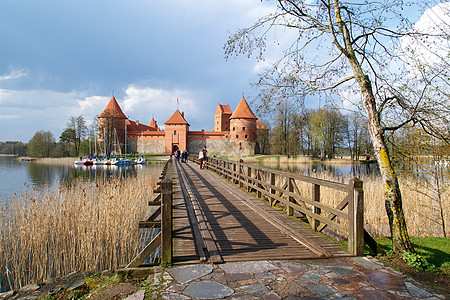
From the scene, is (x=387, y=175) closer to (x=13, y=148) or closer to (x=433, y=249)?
(x=433, y=249)

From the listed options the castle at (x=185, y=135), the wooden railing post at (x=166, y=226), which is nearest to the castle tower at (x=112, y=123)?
the castle at (x=185, y=135)

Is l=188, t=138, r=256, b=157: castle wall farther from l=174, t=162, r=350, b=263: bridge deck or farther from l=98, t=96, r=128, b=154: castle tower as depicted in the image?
l=174, t=162, r=350, b=263: bridge deck

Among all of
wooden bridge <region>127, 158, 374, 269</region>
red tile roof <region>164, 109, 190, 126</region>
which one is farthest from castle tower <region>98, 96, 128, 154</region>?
wooden bridge <region>127, 158, 374, 269</region>

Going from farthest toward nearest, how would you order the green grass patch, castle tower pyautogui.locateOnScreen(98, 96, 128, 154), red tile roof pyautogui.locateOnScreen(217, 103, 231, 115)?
red tile roof pyautogui.locateOnScreen(217, 103, 231, 115), castle tower pyautogui.locateOnScreen(98, 96, 128, 154), the green grass patch

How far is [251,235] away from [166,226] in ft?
5.08

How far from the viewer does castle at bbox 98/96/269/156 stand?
50.9 meters

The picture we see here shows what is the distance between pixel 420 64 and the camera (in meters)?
3.96

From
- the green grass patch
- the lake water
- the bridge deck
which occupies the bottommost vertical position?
the lake water

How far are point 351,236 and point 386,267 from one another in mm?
516

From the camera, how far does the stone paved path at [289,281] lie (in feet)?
8.11

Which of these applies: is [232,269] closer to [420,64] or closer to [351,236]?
[351,236]

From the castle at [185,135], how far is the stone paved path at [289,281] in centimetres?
4770

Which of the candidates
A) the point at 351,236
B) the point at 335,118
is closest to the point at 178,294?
the point at 351,236

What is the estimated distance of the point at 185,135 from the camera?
53.1m
